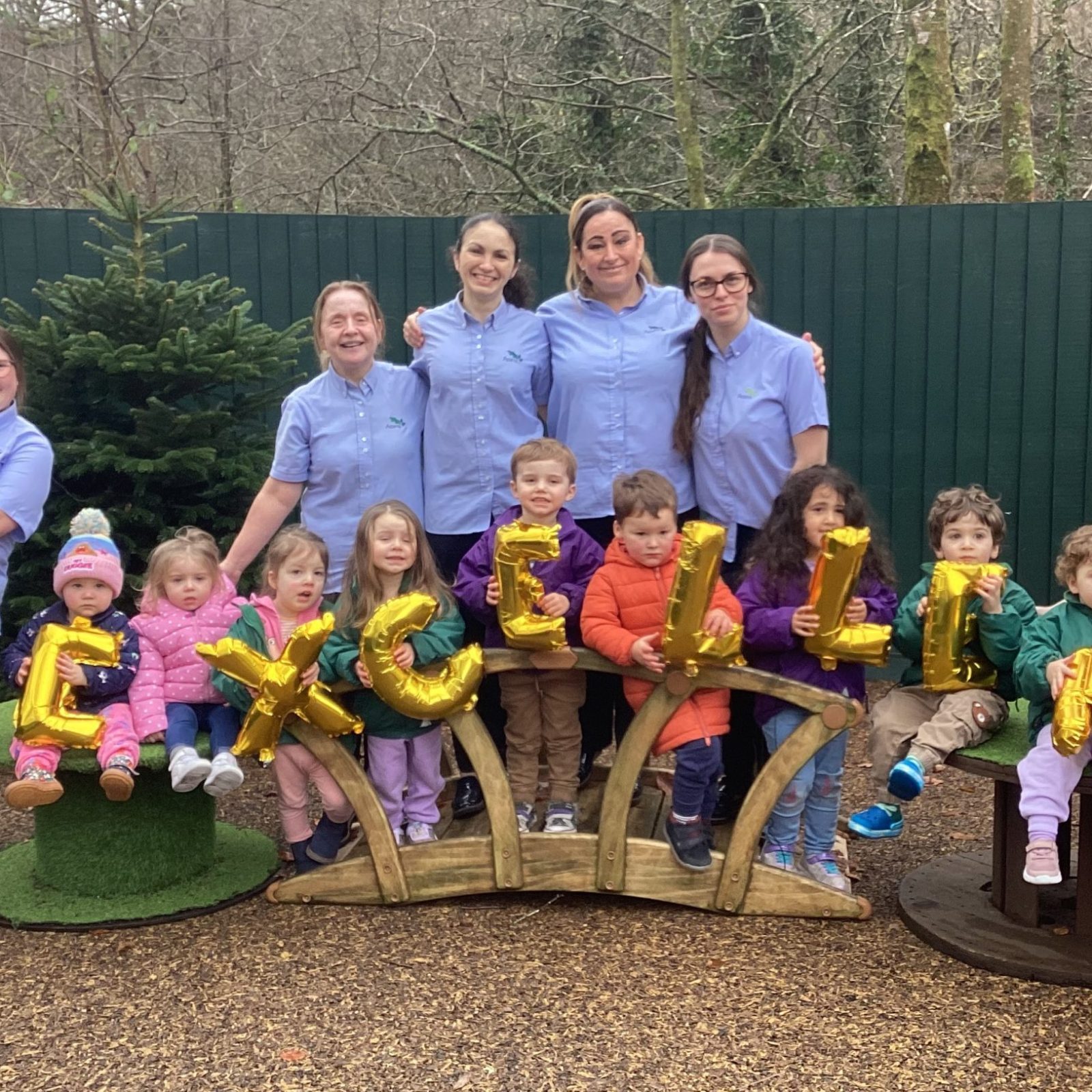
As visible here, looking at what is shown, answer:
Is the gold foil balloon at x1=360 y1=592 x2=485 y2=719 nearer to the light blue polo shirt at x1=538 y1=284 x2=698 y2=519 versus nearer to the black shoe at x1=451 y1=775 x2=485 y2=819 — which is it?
the black shoe at x1=451 y1=775 x2=485 y2=819

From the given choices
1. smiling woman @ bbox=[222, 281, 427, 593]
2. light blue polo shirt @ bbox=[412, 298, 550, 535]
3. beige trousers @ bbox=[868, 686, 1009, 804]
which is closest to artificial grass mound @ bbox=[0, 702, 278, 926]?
smiling woman @ bbox=[222, 281, 427, 593]

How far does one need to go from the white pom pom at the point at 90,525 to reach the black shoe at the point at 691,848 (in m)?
1.99

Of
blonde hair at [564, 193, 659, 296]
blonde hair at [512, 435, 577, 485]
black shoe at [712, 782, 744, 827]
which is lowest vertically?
black shoe at [712, 782, 744, 827]

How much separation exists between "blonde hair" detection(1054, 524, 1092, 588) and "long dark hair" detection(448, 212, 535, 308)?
188 cm

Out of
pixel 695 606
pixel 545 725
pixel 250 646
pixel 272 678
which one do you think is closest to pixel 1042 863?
pixel 695 606

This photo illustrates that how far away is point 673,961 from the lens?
134 inches

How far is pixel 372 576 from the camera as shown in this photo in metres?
3.71

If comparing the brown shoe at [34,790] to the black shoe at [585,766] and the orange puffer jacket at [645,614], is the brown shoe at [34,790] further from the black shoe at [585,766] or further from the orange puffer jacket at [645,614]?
the black shoe at [585,766]

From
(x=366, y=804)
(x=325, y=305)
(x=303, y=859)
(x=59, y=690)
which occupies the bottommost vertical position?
(x=303, y=859)

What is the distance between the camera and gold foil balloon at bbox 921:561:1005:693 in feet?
11.2

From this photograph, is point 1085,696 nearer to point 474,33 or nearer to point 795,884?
point 795,884

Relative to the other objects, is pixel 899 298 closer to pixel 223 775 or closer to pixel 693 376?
pixel 693 376

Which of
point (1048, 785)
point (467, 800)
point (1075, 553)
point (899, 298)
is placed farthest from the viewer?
point (899, 298)

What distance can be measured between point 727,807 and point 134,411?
2.85 metres
